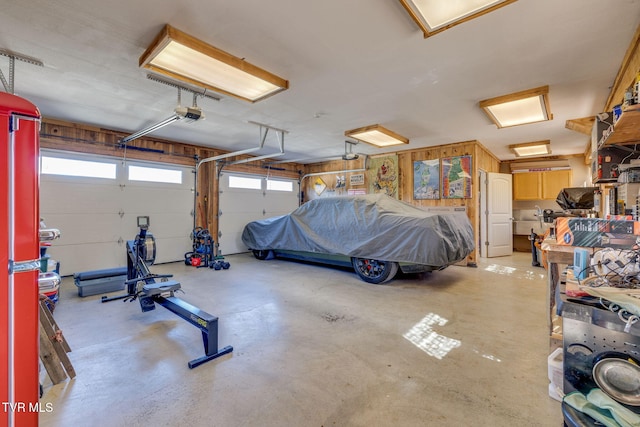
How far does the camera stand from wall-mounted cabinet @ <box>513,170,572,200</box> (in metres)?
7.80

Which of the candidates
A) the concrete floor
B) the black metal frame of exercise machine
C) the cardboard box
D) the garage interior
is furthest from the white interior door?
the black metal frame of exercise machine

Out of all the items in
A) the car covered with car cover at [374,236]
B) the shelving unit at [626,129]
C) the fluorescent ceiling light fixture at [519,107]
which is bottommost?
the car covered with car cover at [374,236]

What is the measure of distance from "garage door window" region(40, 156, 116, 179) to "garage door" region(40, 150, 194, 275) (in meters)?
0.02

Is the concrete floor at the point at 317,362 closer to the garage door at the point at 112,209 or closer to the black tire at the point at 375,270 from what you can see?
the black tire at the point at 375,270

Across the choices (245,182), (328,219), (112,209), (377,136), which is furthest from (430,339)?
(245,182)

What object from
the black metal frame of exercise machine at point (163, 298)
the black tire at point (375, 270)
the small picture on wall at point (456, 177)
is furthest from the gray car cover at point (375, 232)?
the black metal frame of exercise machine at point (163, 298)

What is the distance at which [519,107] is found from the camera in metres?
3.91

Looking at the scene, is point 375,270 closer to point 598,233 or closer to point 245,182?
point 598,233

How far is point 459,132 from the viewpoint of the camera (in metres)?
5.42

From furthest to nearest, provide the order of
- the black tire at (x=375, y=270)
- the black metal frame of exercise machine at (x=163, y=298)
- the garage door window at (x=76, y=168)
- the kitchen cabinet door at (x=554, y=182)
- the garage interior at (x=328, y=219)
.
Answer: the kitchen cabinet door at (x=554, y=182), the garage door window at (x=76, y=168), the black tire at (x=375, y=270), the black metal frame of exercise machine at (x=163, y=298), the garage interior at (x=328, y=219)

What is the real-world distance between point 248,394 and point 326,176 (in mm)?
7758

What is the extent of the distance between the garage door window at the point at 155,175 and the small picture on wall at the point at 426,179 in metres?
5.71

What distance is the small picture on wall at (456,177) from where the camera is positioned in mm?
6164

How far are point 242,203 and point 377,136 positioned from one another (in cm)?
418
